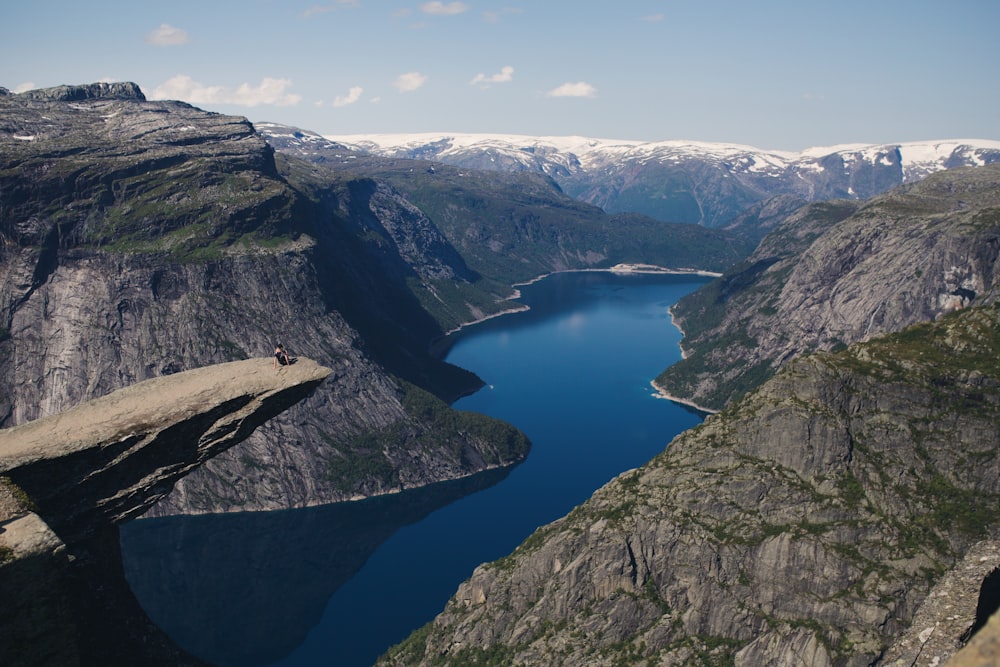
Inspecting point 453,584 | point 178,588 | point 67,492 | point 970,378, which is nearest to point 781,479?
point 970,378

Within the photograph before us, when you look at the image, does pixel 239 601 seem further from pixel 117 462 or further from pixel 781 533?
pixel 117 462

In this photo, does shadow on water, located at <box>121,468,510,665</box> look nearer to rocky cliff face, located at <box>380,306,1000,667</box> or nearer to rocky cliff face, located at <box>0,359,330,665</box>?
rocky cliff face, located at <box>380,306,1000,667</box>

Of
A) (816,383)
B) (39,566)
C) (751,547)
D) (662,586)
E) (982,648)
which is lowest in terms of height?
(662,586)

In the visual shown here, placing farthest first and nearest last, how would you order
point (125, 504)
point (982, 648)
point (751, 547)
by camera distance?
1. point (751, 547)
2. point (125, 504)
3. point (982, 648)

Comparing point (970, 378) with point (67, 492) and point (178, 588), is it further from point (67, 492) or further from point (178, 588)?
point (178, 588)

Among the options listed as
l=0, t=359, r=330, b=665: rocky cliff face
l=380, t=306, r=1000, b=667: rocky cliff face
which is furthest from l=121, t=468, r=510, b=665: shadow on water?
l=0, t=359, r=330, b=665: rocky cliff face

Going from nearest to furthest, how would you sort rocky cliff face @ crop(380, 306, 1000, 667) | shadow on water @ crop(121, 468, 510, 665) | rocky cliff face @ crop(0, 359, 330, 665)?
rocky cliff face @ crop(0, 359, 330, 665) < rocky cliff face @ crop(380, 306, 1000, 667) < shadow on water @ crop(121, 468, 510, 665)
